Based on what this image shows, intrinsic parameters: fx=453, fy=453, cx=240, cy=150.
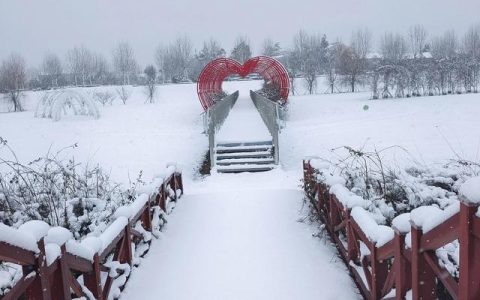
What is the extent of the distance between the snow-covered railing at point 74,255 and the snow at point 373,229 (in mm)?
2429

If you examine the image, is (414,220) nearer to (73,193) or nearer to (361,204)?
(361,204)

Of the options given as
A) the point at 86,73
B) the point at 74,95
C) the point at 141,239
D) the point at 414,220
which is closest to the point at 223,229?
the point at 141,239

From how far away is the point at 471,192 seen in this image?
2.27m

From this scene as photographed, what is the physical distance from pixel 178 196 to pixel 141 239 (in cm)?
294

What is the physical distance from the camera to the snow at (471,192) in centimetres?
224

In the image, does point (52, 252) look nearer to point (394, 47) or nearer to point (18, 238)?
point (18, 238)

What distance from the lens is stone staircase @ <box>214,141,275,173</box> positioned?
41.2 ft

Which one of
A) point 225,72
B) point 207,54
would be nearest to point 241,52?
point 207,54

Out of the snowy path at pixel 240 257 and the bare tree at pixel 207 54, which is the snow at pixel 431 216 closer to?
the snowy path at pixel 240 257

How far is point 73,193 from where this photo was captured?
6527mm

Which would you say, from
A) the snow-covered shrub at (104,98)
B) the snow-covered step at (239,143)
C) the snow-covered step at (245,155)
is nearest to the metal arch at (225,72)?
the snow-covered step at (239,143)

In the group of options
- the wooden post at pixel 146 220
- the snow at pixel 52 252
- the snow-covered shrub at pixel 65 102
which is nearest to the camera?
the snow at pixel 52 252

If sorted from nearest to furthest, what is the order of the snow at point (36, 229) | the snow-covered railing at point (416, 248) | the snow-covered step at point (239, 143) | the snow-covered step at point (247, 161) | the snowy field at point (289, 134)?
the snow-covered railing at point (416, 248) → the snow at point (36, 229) → the snow-covered step at point (247, 161) → the snow-covered step at point (239, 143) → the snowy field at point (289, 134)

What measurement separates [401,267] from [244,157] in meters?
9.92
